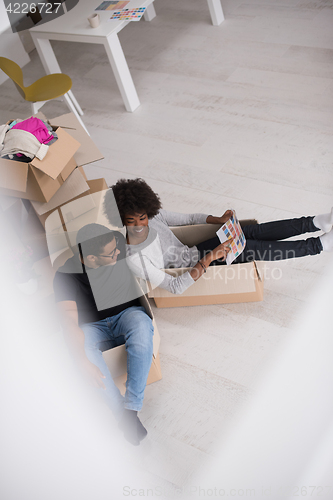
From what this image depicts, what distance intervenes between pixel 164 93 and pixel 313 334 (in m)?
2.15

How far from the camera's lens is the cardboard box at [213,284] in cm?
180

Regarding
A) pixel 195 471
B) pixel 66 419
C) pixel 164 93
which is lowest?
pixel 195 471

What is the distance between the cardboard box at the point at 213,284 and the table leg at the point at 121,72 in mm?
1516

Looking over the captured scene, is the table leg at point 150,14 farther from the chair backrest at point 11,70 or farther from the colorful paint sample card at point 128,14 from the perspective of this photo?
the chair backrest at point 11,70

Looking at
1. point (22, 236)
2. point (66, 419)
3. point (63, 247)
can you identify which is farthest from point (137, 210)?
point (66, 419)

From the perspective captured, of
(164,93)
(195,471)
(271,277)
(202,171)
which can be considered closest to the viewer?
(195,471)

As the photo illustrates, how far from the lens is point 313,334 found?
1859mm

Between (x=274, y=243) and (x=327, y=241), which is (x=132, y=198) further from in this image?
(x=327, y=241)

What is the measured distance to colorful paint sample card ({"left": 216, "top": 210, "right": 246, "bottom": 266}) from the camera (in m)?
1.77

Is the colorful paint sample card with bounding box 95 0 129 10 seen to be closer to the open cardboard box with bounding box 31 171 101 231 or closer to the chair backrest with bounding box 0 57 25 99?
the chair backrest with bounding box 0 57 25 99

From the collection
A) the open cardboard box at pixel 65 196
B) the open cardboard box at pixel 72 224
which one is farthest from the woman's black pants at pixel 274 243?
the open cardboard box at pixel 65 196

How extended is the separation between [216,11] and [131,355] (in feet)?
10.1

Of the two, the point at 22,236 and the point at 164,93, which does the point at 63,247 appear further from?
the point at 164,93

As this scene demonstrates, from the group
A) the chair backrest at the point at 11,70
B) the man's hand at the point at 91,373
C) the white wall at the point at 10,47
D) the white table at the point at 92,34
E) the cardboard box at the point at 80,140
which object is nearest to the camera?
the man's hand at the point at 91,373
